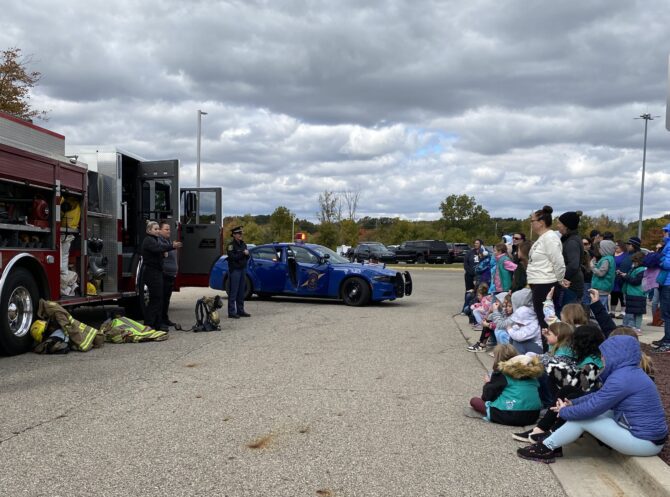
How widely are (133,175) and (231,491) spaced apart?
9.45 m

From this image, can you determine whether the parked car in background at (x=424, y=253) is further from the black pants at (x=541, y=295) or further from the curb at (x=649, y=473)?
the curb at (x=649, y=473)

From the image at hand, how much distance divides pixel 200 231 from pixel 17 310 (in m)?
5.00

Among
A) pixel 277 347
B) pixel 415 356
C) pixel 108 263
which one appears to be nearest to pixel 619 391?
pixel 415 356

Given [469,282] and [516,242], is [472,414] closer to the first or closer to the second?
[516,242]

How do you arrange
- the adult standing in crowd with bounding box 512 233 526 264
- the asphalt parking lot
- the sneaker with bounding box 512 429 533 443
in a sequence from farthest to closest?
the adult standing in crowd with bounding box 512 233 526 264 → the sneaker with bounding box 512 429 533 443 → the asphalt parking lot

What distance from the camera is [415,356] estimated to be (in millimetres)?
8570

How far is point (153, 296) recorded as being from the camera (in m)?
10.4

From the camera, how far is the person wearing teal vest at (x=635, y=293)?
10.7m

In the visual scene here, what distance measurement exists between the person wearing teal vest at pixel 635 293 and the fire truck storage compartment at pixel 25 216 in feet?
29.7

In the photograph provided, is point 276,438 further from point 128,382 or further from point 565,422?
point 128,382

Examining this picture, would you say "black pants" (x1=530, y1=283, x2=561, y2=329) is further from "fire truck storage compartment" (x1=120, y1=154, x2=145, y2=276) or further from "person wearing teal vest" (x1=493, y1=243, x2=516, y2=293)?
"fire truck storage compartment" (x1=120, y1=154, x2=145, y2=276)

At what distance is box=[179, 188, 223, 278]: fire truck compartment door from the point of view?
512 inches

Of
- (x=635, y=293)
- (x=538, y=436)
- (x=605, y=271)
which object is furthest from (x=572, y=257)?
(x=605, y=271)

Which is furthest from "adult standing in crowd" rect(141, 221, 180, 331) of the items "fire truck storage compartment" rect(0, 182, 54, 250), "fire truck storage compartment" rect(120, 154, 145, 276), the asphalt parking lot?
"fire truck storage compartment" rect(0, 182, 54, 250)
